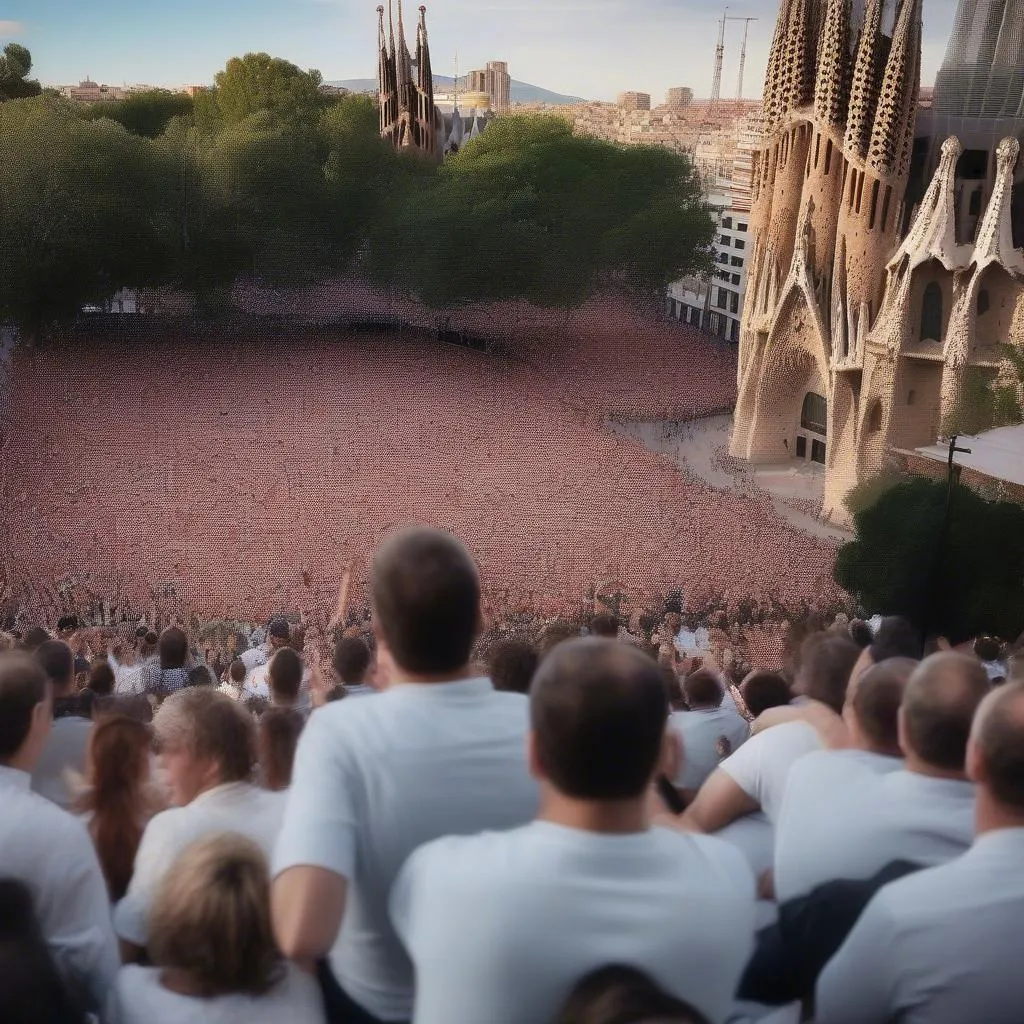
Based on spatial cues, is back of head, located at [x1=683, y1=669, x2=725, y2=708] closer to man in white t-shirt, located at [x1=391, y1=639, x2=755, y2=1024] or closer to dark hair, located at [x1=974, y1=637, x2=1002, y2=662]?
man in white t-shirt, located at [x1=391, y1=639, x2=755, y2=1024]

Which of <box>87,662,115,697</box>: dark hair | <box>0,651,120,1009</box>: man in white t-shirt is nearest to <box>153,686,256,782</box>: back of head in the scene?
<box>0,651,120,1009</box>: man in white t-shirt

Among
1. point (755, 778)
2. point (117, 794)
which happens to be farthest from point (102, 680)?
point (755, 778)

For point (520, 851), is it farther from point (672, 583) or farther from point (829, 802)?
point (672, 583)

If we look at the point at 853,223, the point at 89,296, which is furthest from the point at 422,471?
the point at 89,296

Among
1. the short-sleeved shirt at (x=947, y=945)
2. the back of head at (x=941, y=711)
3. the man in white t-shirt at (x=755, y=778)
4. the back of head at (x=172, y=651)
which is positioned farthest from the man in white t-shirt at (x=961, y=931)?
the back of head at (x=172, y=651)

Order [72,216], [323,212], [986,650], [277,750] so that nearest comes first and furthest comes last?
[277,750]
[986,650]
[72,216]
[323,212]

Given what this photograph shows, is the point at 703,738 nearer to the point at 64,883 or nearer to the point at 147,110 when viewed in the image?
the point at 64,883
